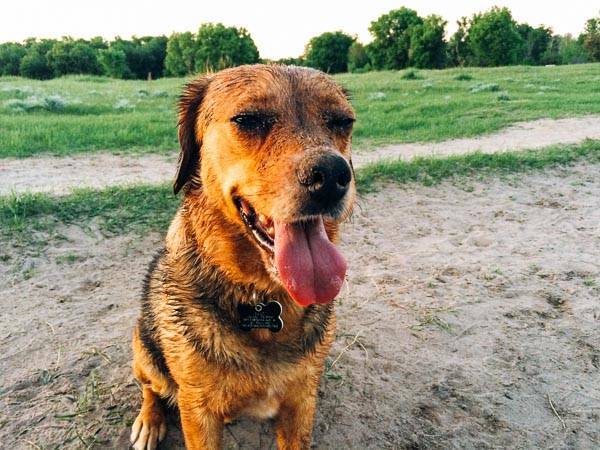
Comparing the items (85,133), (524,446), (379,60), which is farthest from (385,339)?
(379,60)

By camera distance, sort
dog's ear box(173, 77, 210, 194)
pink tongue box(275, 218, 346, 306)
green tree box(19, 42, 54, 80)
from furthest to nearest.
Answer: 1. green tree box(19, 42, 54, 80)
2. dog's ear box(173, 77, 210, 194)
3. pink tongue box(275, 218, 346, 306)

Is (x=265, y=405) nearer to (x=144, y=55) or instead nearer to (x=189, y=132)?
(x=189, y=132)

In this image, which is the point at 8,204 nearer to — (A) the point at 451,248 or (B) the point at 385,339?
(B) the point at 385,339

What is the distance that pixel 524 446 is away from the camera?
2723mm

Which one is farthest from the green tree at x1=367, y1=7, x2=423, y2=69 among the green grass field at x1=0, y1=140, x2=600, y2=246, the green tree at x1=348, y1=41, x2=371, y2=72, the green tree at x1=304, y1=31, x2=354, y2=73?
the green grass field at x1=0, y1=140, x2=600, y2=246

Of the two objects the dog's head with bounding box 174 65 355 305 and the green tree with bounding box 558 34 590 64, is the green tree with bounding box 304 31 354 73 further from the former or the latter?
the dog's head with bounding box 174 65 355 305

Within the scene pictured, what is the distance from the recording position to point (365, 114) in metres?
12.2

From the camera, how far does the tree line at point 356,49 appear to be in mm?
52719

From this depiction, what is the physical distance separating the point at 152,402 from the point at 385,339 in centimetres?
175

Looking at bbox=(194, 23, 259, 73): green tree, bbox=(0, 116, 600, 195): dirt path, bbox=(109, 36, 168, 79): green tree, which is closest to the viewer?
bbox=(0, 116, 600, 195): dirt path

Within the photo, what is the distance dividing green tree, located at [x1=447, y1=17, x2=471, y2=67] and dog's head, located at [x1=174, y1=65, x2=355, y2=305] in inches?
2406

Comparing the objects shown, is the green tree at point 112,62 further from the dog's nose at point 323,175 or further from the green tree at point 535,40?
the dog's nose at point 323,175

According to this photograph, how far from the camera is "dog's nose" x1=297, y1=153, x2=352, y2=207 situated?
187 centimetres

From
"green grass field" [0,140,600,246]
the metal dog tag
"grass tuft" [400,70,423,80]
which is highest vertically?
"grass tuft" [400,70,423,80]
